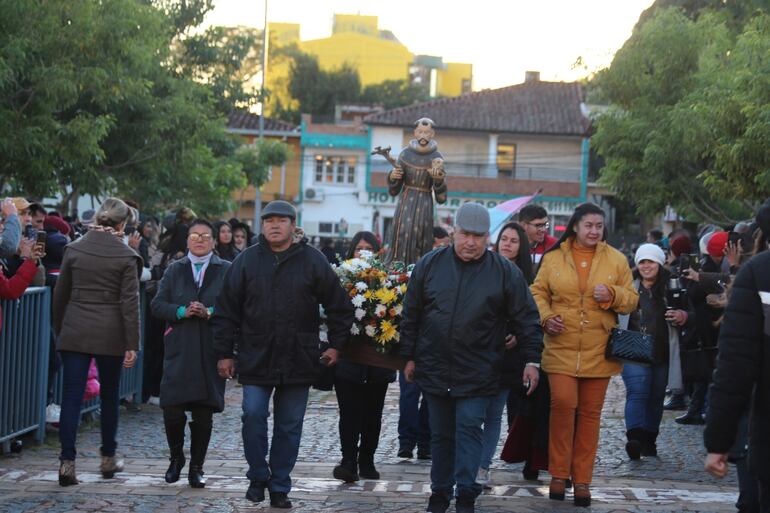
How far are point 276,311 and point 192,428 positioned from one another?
133 centimetres

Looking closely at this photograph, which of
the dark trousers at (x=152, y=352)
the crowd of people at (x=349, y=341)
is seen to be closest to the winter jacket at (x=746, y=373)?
the crowd of people at (x=349, y=341)

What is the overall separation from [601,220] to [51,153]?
12814 millimetres

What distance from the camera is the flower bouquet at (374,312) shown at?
9.36 metres

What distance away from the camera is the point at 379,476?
9977 mm

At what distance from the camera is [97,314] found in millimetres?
9305

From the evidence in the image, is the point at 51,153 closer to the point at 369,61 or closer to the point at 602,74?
the point at 602,74

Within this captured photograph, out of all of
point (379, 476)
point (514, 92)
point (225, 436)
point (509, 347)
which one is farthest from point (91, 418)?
point (514, 92)

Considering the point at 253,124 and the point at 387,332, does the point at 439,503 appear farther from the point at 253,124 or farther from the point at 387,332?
the point at 253,124

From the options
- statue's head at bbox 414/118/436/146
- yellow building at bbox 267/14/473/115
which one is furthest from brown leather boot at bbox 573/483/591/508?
yellow building at bbox 267/14/473/115

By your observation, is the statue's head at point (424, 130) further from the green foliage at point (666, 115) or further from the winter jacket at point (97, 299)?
the green foliage at point (666, 115)

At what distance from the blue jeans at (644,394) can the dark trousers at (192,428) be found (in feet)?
12.7

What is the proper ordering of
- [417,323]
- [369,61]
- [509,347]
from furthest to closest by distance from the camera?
[369,61]
[509,347]
[417,323]

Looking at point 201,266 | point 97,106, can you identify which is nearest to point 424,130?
point 201,266

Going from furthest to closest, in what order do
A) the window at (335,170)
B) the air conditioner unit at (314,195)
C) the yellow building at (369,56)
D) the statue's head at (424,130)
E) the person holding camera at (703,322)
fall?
the yellow building at (369,56), the window at (335,170), the air conditioner unit at (314,195), the person holding camera at (703,322), the statue's head at (424,130)
